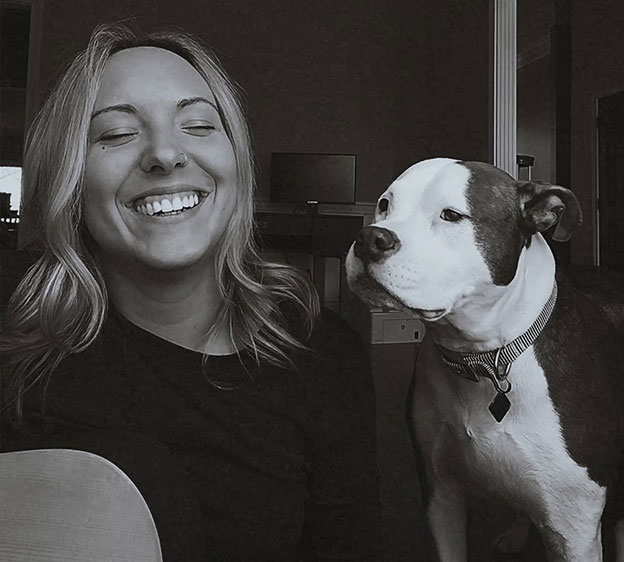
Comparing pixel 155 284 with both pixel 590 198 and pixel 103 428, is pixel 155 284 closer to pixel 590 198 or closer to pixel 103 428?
pixel 103 428

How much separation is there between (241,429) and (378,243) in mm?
265

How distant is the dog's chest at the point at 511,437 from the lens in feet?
2.02

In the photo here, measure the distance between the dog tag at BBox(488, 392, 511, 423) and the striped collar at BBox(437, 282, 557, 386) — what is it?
0.02m

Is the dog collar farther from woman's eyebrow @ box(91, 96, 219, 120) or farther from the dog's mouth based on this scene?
woman's eyebrow @ box(91, 96, 219, 120)

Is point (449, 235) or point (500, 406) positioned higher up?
point (449, 235)

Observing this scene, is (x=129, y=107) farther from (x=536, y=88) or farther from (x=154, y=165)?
(x=536, y=88)

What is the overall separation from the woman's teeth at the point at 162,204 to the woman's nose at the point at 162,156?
3 centimetres

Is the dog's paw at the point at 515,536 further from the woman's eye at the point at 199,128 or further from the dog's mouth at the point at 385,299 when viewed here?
the woman's eye at the point at 199,128

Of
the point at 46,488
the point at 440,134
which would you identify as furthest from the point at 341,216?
the point at 46,488

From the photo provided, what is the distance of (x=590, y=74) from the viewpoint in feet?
2.65

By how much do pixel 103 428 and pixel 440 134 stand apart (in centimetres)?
60

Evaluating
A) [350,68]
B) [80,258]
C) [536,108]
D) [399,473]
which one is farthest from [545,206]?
[350,68]

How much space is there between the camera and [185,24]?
1377 mm

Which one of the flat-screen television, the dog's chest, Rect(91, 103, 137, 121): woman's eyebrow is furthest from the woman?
the flat-screen television
